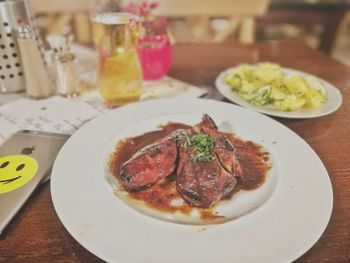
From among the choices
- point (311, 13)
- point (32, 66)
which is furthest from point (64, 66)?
point (311, 13)

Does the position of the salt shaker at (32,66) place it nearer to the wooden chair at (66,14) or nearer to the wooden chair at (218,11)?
the wooden chair at (66,14)

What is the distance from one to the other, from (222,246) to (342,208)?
31 centimetres

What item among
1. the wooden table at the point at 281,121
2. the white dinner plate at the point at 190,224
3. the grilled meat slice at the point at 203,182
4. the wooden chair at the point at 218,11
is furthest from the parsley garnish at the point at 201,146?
the wooden chair at the point at 218,11

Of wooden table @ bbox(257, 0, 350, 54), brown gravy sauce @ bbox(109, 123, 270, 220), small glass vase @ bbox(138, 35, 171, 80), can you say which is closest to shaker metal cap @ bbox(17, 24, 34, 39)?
small glass vase @ bbox(138, 35, 171, 80)

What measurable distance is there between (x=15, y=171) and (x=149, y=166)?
31 centimetres

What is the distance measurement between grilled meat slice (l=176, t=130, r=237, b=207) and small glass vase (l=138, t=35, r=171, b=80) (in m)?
0.61

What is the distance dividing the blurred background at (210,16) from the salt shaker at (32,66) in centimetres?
32

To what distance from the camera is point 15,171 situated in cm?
78

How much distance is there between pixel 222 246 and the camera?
0.61 m

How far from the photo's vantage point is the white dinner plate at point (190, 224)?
60 centimetres

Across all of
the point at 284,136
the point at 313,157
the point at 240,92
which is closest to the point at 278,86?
the point at 240,92

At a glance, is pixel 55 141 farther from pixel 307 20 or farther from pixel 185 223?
pixel 307 20

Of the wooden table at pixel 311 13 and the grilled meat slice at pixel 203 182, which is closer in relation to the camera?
the grilled meat slice at pixel 203 182

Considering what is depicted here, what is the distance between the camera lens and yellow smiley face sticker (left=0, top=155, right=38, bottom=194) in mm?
746
